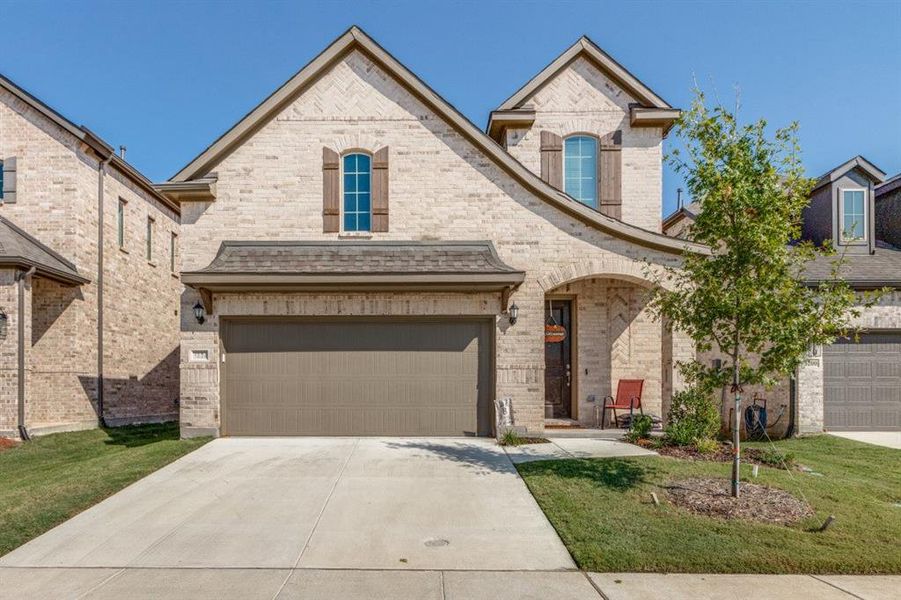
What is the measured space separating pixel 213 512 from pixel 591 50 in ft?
41.1

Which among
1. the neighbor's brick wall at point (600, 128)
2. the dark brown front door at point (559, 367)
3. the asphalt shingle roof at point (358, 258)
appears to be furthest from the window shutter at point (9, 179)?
the dark brown front door at point (559, 367)

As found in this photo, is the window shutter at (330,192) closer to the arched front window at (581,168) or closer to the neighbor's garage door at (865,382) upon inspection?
the arched front window at (581,168)

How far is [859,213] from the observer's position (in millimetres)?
14117

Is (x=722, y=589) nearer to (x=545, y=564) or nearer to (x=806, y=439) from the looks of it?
(x=545, y=564)

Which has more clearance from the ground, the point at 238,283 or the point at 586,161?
the point at 586,161

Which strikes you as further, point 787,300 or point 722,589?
point 787,300

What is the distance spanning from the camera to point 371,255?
35.6 ft

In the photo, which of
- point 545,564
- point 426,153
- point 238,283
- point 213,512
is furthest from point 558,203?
point 213,512

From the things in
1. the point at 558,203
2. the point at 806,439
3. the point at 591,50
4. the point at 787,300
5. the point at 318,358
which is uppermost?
the point at 591,50

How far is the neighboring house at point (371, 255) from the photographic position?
10.9 metres

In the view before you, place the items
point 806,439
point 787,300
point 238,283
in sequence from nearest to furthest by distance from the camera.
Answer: point 787,300
point 238,283
point 806,439

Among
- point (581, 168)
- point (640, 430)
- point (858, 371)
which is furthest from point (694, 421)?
point (581, 168)

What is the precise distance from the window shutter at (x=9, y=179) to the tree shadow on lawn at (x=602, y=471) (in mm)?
14154

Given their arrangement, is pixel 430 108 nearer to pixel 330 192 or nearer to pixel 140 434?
pixel 330 192
